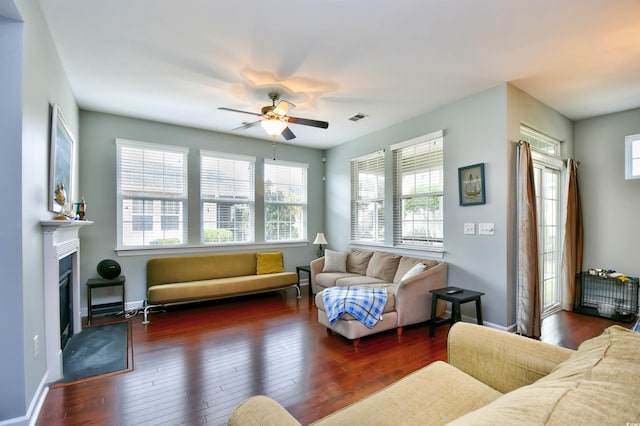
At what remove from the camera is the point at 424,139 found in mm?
4363

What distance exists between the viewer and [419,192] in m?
4.57

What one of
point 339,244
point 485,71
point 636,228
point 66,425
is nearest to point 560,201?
point 636,228

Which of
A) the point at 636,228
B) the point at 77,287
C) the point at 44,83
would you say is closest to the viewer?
the point at 44,83

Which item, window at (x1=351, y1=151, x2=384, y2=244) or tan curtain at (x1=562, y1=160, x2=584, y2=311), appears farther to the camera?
window at (x1=351, y1=151, x2=384, y2=244)

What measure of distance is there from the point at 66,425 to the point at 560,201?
6042mm

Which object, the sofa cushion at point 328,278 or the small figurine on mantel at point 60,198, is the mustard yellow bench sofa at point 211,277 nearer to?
the sofa cushion at point 328,278

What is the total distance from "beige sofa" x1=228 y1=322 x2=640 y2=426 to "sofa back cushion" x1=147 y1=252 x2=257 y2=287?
156 inches

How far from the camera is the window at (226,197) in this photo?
17.0 feet

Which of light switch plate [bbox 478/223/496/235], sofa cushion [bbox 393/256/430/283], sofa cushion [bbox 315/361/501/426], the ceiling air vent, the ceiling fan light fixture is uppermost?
the ceiling air vent

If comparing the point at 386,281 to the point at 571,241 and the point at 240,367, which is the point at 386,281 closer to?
the point at 240,367

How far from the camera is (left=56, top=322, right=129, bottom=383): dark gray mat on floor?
2.65 metres

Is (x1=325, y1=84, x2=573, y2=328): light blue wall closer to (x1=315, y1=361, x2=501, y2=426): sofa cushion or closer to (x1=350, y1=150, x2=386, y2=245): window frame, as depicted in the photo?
(x1=350, y1=150, x2=386, y2=245): window frame

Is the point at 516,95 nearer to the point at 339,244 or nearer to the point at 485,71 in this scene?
the point at 485,71

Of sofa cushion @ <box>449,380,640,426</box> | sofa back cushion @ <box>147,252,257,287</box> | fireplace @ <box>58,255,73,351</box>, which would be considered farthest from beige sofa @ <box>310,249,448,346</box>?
fireplace @ <box>58,255,73,351</box>
